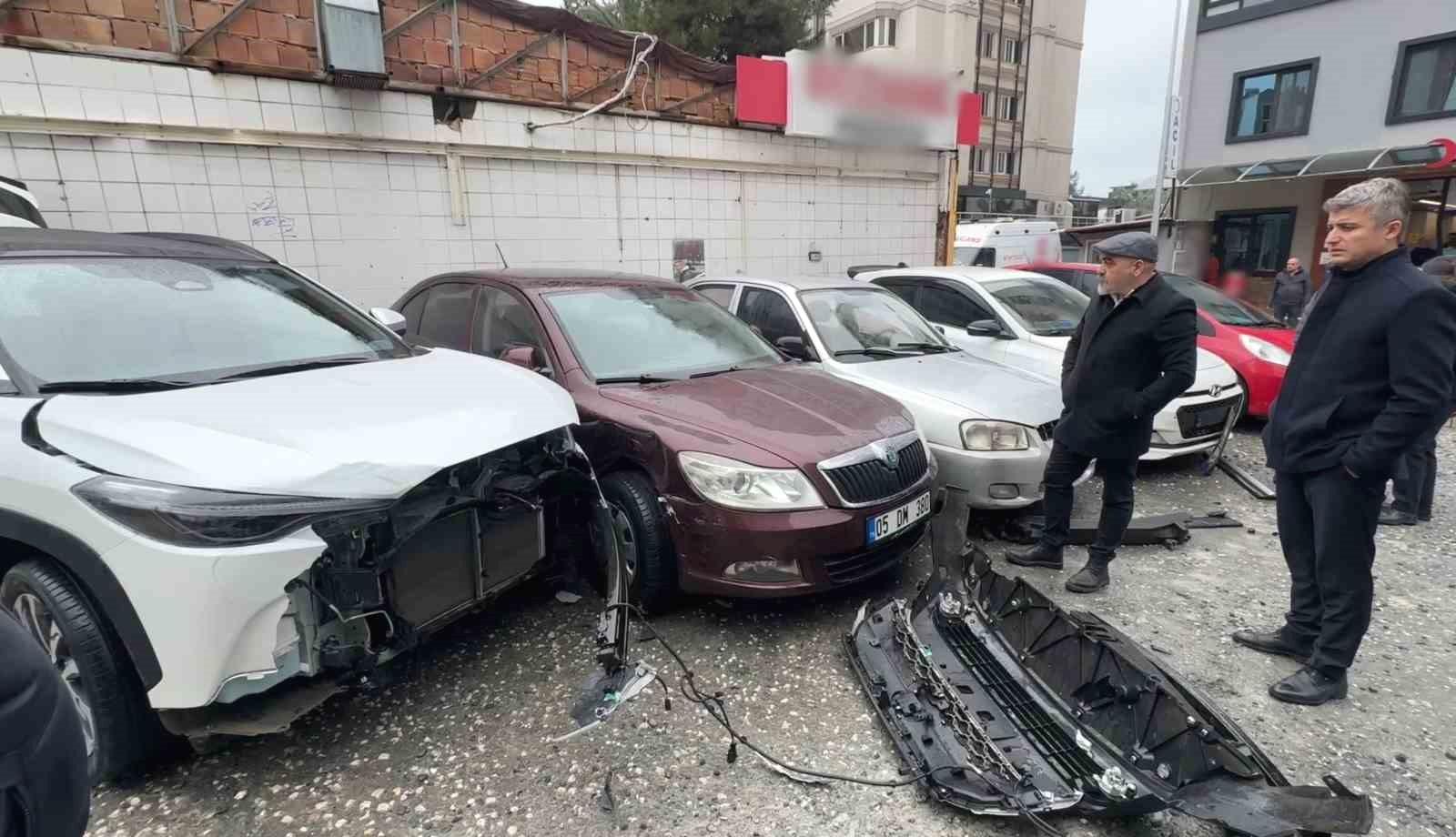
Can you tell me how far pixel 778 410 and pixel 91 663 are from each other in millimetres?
2503

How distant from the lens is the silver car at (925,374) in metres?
3.93

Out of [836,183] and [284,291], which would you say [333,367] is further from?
[836,183]

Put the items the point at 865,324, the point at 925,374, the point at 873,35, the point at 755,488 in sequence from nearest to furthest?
the point at 755,488 → the point at 925,374 → the point at 865,324 → the point at 873,35

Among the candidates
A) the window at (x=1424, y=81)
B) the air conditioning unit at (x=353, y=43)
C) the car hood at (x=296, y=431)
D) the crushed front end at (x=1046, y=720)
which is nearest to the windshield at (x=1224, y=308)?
the crushed front end at (x=1046, y=720)

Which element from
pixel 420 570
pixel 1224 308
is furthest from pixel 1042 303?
→ pixel 420 570

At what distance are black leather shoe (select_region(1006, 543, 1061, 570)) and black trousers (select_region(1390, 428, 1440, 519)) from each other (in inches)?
95.9

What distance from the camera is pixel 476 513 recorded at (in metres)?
2.62

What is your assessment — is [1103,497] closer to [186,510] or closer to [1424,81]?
[186,510]

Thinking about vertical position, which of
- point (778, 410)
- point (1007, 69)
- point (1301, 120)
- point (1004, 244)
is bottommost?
point (778, 410)

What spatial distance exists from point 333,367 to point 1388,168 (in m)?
17.1

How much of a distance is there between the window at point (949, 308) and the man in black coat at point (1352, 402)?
314 centimetres

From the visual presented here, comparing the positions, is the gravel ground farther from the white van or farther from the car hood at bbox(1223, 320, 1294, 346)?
the white van

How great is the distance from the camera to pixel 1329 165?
43.7 feet

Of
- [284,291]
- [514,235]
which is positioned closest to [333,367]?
[284,291]
